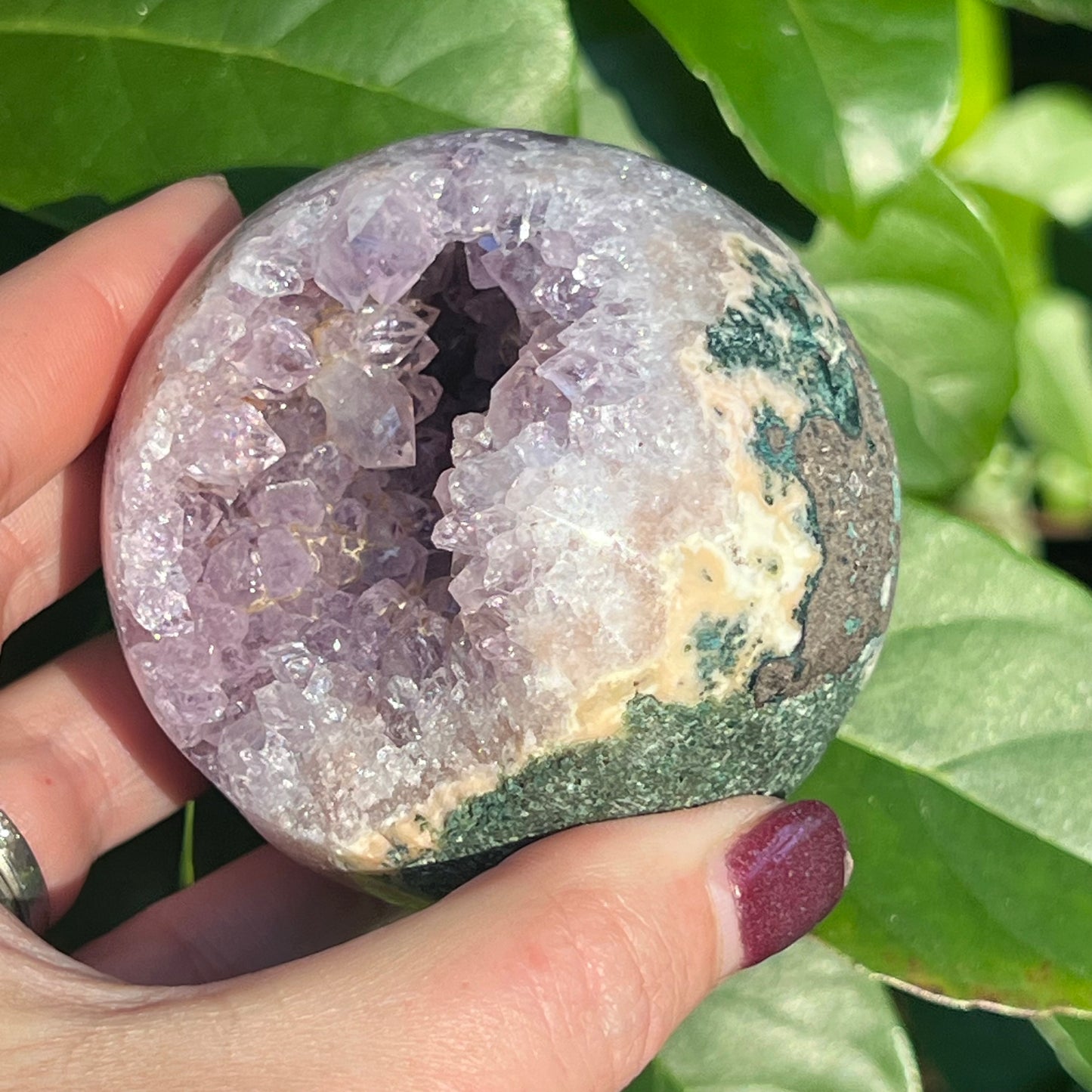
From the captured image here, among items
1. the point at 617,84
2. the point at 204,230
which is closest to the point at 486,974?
the point at 204,230

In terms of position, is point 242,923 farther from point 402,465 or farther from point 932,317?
point 932,317

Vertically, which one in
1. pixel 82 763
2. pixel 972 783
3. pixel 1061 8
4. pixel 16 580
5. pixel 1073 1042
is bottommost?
pixel 1073 1042

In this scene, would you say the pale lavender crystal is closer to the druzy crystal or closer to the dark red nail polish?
the druzy crystal

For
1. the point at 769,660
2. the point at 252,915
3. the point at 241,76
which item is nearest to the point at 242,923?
the point at 252,915

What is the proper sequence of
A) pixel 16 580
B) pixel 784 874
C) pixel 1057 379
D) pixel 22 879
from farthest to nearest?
pixel 1057 379, pixel 16 580, pixel 22 879, pixel 784 874

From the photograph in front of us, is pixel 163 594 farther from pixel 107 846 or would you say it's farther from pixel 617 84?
pixel 617 84

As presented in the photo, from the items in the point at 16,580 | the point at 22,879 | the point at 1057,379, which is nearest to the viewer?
the point at 22,879

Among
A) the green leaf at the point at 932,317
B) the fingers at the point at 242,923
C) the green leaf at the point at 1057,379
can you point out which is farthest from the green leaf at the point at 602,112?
the green leaf at the point at 1057,379
